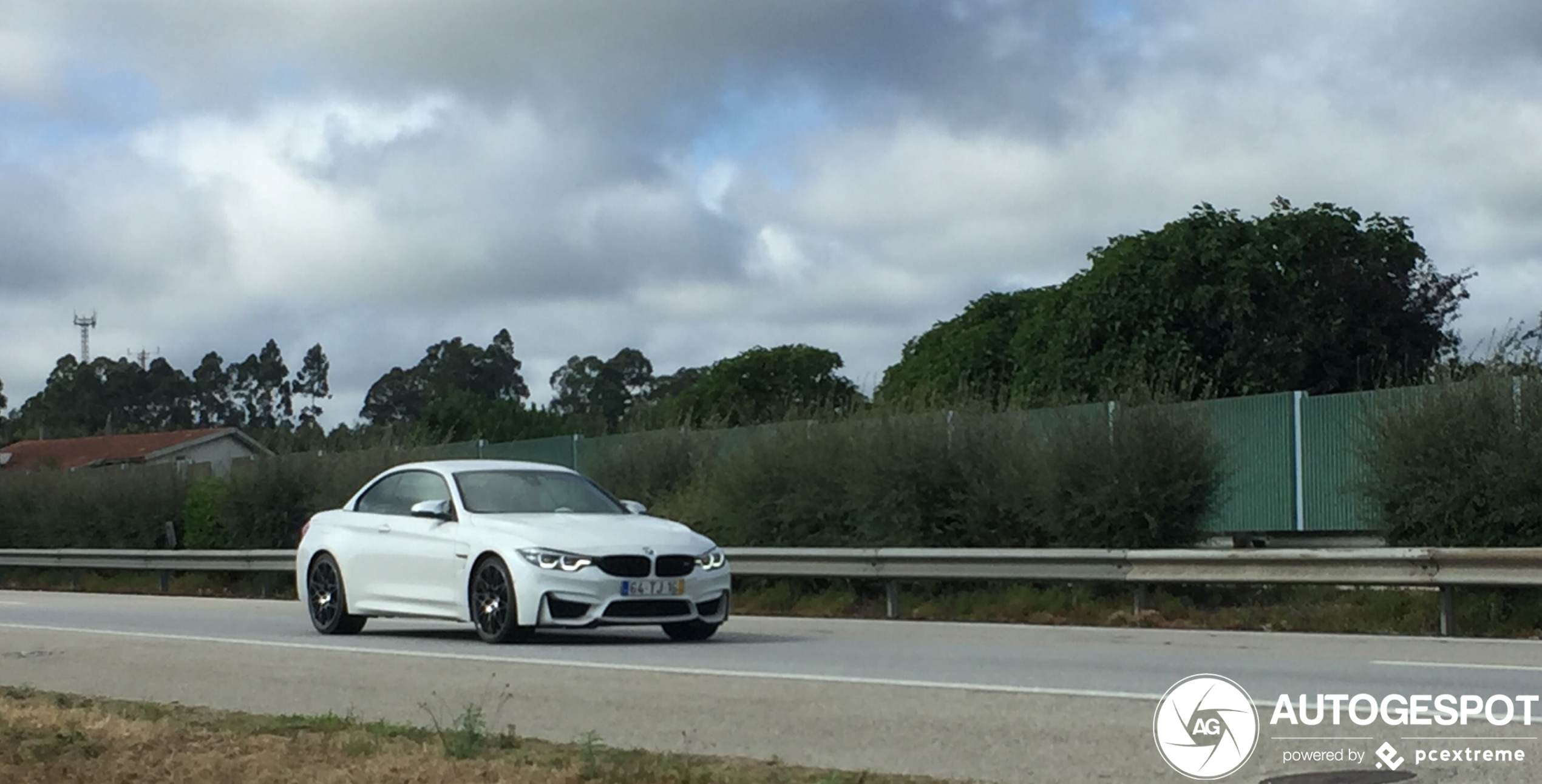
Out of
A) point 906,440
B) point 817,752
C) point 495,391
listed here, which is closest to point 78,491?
point 906,440

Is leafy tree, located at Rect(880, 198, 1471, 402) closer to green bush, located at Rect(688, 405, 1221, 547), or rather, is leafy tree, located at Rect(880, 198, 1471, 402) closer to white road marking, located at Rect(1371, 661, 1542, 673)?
green bush, located at Rect(688, 405, 1221, 547)

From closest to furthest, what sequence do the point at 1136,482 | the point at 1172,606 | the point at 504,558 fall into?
the point at 504,558 < the point at 1172,606 < the point at 1136,482

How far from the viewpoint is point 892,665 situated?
490 inches

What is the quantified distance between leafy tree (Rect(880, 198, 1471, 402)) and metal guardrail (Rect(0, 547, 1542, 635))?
24636mm

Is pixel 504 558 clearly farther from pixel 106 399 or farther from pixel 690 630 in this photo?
pixel 106 399

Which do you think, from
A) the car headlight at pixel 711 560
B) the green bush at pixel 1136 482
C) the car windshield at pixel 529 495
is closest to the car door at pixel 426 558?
the car windshield at pixel 529 495

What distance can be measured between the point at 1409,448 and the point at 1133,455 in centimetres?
297

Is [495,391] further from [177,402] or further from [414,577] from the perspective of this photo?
[414,577]

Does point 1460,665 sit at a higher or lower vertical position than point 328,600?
lower

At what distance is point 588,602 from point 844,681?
332 cm

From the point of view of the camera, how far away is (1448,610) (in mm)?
15828

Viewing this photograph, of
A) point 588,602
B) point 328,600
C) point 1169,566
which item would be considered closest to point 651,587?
point 588,602

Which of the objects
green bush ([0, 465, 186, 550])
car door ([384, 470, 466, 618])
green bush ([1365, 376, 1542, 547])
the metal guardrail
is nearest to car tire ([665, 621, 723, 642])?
car door ([384, 470, 466, 618])

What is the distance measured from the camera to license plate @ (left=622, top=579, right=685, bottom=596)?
14.0 m
